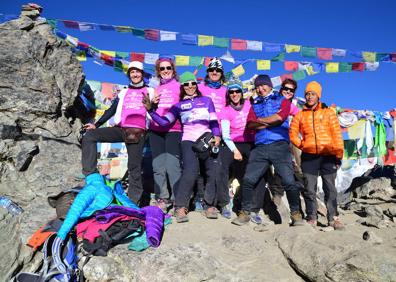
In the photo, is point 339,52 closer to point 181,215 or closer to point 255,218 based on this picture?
point 255,218

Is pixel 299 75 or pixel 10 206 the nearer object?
pixel 10 206

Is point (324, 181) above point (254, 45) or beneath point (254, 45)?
beneath

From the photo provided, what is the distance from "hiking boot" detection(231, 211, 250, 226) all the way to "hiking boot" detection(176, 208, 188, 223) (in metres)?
0.72

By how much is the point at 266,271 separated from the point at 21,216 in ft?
11.4

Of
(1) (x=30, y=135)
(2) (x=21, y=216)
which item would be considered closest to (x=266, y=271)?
(2) (x=21, y=216)

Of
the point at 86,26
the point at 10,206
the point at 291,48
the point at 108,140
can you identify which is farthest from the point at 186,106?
the point at 291,48

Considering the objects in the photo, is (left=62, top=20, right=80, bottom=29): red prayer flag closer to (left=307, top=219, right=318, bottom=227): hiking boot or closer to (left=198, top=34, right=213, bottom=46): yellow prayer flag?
(left=198, top=34, right=213, bottom=46): yellow prayer flag

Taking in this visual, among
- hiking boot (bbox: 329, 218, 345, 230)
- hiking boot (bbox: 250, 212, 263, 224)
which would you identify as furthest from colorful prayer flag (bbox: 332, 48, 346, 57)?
hiking boot (bbox: 250, 212, 263, 224)

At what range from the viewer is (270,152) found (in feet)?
17.1

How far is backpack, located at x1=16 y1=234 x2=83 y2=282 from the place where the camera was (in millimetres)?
3625

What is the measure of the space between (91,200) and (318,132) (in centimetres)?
348

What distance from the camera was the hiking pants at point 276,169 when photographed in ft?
Answer: 16.8

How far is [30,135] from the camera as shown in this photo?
6.67 metres

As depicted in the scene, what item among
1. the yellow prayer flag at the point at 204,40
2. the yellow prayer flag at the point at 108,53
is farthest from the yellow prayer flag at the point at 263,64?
the yellow prayer flag at the point at 108,53
